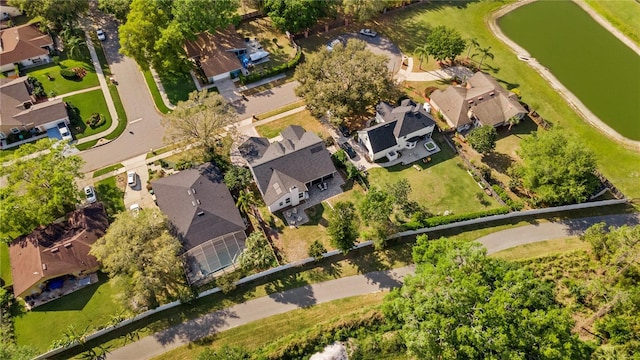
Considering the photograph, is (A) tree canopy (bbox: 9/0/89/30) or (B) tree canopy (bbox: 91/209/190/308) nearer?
(B) tree canopy (bbox: 91/209/190/308)

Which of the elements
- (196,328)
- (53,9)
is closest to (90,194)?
(196,328)

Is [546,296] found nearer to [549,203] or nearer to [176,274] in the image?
[549,203]

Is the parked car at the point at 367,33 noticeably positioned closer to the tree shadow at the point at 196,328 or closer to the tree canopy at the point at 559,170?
the tree canopy at the point at 559,170

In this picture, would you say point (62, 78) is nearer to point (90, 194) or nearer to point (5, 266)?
point (90, 194)

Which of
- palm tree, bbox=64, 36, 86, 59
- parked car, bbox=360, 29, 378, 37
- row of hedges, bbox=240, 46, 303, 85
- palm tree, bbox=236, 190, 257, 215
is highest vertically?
palm tree, bbox=64, 36, 86, 59

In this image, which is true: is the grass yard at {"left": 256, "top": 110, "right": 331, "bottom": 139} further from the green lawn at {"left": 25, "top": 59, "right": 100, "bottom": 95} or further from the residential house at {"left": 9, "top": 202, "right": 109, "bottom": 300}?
the green lawn at {"left": 25, "top": 59, "right": 100, "bottom": 95}

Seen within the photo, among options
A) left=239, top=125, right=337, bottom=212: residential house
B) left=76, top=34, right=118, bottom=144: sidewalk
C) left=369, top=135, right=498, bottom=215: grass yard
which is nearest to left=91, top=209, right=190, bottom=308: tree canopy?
left=239, top=125, right=337, bottom=212: residential house

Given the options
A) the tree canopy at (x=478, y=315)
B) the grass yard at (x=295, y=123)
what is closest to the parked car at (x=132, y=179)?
the grass yard at (x=295, y=123)
